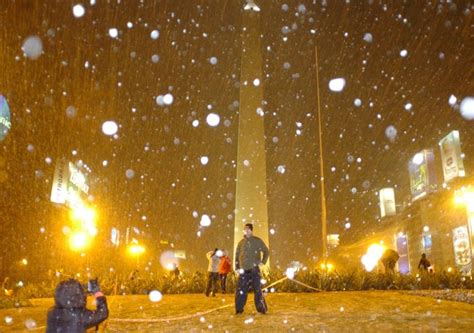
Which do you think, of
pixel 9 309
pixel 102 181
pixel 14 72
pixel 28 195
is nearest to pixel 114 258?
pixel 102 181

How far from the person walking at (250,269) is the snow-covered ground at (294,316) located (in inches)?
9.6

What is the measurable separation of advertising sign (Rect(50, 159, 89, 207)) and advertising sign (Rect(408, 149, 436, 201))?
1014 inches

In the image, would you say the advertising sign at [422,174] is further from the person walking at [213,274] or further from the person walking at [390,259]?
the person walking at [213,274]

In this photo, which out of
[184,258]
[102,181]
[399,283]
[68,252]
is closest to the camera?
[399,283]

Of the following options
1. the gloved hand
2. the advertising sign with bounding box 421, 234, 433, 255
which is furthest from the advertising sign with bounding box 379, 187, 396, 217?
the gloved hand

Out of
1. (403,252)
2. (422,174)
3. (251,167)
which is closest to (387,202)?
(403,252)

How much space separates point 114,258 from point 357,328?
37.6m

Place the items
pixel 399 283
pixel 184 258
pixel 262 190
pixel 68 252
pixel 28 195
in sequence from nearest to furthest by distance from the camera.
A: pixel 399 283, pixel 262 190, pixel 28 195, pixel 68 252, pixel 184 258

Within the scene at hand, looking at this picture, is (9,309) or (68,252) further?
(68,252)

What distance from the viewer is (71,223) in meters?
29.2

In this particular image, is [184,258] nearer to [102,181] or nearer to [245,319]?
[102,181]

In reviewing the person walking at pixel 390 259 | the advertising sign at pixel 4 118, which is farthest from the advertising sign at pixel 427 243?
the advertising sign at pixel 4 118

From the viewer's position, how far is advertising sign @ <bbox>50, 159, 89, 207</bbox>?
2584 cm

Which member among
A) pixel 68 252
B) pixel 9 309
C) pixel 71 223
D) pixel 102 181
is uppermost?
pixel 102 181
